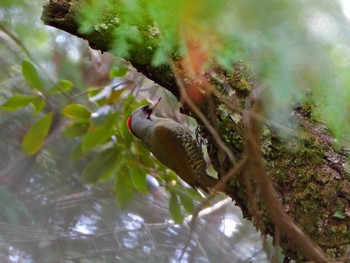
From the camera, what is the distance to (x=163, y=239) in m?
1.84

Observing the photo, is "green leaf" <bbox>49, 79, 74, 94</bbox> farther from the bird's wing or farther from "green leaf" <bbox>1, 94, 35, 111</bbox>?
the bird's wing

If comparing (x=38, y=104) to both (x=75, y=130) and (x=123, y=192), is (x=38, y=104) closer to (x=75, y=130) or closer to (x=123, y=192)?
(x=75, y=130)

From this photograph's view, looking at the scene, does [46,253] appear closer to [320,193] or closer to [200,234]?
[200,234]

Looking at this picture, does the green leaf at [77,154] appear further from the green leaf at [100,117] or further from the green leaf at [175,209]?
the green leaf at [175,209]

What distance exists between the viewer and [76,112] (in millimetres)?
1920

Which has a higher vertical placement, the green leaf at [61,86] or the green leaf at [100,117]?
the green leaf at [100,117]

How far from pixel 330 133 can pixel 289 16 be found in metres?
0.67

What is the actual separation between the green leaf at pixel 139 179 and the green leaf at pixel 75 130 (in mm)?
219

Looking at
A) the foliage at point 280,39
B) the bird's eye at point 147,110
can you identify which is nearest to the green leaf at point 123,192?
the bird's eye at point 147,110

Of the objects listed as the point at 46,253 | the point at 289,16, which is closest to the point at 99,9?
the point at 289,16

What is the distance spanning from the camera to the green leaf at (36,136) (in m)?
1.87

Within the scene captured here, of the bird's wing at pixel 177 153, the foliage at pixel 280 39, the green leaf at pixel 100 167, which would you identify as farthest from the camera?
the green leaf at pixel 100 167

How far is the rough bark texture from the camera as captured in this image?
1.22 metres

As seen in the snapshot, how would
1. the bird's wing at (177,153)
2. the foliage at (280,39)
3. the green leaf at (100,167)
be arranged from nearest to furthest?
the foliage at (280,39) < the bird's wing at (177,153) < the green leaf at (100,167)
